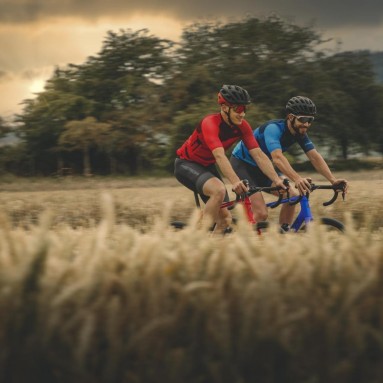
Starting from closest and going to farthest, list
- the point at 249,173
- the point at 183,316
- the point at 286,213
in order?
the point at 183,316, the point at 286,213, the point at 249,173

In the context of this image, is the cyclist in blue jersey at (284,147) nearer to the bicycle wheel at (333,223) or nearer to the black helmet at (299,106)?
the black helmet at (299,106)

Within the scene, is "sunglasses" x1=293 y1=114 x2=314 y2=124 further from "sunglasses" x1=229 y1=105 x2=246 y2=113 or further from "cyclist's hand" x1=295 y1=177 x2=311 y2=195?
"cyclist's hand" x1=295 y1=177 x2=311 y2=195

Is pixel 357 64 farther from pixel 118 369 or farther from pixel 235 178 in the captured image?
pixel 118 369

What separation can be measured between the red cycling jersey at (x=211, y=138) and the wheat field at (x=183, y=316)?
4.09m

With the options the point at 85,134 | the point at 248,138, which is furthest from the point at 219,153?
the point at 85,134

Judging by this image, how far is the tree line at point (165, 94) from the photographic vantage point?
40.1 m

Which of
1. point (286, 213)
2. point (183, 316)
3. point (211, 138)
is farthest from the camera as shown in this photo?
point (286, 213)

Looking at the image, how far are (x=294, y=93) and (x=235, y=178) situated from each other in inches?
1415

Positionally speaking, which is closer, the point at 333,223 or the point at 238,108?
the point at 333,223

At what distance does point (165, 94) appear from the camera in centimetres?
4162

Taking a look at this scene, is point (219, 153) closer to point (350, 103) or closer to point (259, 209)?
point (259, 209)

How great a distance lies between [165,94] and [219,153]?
35.7 metres

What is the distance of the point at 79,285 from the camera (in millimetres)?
2219

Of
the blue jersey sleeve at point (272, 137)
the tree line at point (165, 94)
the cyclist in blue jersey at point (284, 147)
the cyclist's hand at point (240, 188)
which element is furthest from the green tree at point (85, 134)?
the cyclist's hand at point (240, 188)
